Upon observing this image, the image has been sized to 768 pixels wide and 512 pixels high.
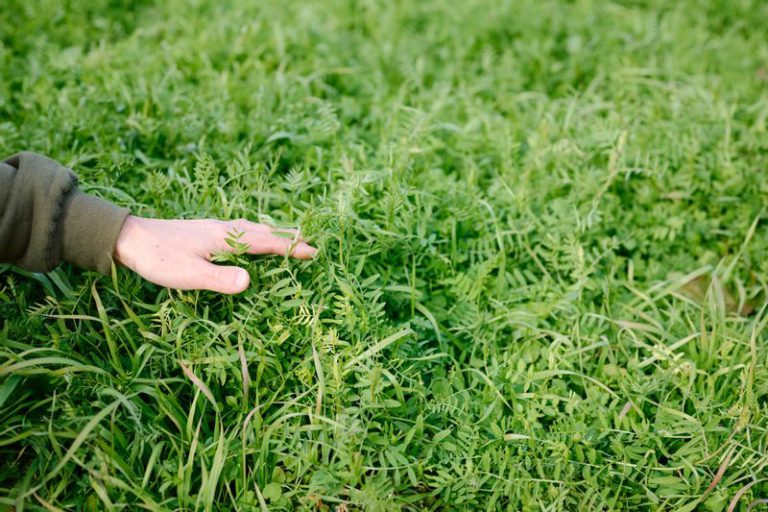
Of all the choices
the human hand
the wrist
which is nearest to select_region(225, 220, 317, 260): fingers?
the human hand

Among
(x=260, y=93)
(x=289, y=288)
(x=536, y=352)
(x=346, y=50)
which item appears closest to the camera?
(x=289, y=288)

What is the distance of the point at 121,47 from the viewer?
10.8ft

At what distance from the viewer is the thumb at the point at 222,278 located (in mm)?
1886

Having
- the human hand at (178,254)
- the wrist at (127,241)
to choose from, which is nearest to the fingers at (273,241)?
the human hand at (178,254)

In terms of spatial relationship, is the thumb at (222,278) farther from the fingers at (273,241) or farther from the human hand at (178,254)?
the fingers at (273,241)

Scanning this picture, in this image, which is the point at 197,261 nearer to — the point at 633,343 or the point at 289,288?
the point at 289,288

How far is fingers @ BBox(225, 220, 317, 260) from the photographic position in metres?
1.99

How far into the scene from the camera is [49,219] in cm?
182

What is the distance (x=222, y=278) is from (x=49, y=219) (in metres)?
0.54

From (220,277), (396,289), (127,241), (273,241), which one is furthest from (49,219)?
(396,289)

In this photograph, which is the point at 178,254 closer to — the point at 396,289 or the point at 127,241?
the point at 127,241

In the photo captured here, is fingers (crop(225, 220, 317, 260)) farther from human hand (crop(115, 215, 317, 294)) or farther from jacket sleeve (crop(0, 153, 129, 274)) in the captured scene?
jacket sleeve (crop(0, 153, 129, 274))

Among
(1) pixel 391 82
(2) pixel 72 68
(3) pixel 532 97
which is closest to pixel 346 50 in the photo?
(1) pixel 391 82

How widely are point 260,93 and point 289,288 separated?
1356 mm
